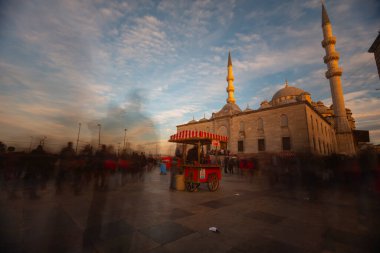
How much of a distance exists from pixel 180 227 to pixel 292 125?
96.6 feet

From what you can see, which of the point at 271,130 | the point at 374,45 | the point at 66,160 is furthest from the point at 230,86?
the point at 66,160

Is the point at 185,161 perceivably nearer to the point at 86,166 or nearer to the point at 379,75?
the point at 86,166

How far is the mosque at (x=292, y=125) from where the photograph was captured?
90.9ft

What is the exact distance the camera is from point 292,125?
2811 centimetres

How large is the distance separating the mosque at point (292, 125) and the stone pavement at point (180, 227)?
21.6 meters

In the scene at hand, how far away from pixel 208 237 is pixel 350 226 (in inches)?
141

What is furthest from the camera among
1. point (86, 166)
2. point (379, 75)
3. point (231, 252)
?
point (379, 75)

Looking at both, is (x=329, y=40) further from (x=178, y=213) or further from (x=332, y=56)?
(x=178, y=213)

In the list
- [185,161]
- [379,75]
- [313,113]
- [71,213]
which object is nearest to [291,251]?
[71,213]

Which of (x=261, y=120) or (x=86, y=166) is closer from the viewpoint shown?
(x=86, y=166)

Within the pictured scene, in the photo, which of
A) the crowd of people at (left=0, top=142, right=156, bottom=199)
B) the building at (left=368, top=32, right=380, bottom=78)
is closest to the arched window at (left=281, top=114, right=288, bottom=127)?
the building at (left=368, top=32, right=380, bottom=78)

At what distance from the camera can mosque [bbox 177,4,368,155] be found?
90.9 feet

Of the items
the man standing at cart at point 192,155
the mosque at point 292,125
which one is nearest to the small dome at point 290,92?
the mosque at point 292,125

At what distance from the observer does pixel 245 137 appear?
33.5 m
